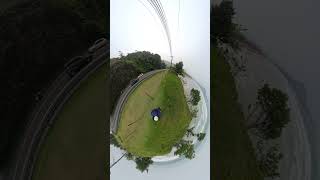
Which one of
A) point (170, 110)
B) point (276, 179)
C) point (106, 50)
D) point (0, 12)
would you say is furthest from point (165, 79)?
point (0, 12)

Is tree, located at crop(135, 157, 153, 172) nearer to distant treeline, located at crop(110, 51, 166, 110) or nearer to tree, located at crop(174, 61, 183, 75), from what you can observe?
distant treeline, located at crop(110, 51, 166, 110)

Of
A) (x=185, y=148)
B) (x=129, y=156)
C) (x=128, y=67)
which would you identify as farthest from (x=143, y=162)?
(x=128, y=67)

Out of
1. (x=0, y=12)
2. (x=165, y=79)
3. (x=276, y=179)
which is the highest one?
(x=0, y=12)

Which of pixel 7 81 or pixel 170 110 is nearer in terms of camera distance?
pixel 170 110

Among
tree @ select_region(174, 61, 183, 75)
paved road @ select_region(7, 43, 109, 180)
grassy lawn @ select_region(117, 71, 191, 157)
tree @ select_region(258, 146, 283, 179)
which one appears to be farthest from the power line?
tree @ select_region(258, 146, 283, 179)

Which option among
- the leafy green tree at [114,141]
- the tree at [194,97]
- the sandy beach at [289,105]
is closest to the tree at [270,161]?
the sandy beach at [289,105]

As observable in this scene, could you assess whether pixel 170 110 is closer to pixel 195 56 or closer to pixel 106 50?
pixel 195 56

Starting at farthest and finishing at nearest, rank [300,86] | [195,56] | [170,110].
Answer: [300,86] → [195,56] → [170,110]
